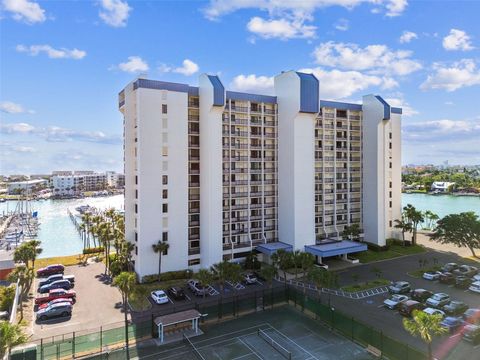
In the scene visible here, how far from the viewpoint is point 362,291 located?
42.1 meters

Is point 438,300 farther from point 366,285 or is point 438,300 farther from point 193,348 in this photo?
point 193,348

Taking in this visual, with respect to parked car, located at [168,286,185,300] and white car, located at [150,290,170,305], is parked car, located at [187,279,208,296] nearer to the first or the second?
parked car, located at [168,286,185,300]

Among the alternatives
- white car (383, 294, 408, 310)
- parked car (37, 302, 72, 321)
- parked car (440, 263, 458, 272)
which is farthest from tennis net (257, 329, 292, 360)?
parked car (440, 263, 458, 272)

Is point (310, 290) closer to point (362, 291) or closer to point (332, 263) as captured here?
point (362, 291)

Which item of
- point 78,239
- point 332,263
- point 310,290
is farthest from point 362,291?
point 78,239

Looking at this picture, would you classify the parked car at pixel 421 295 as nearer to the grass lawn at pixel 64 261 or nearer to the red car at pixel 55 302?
the red car at pixel 55 302

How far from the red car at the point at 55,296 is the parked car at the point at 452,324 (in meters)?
40.3

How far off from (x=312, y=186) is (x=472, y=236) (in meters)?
28.1

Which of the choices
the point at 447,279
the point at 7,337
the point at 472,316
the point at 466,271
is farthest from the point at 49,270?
the point at 466,271

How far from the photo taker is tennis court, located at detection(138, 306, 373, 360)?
28.0m

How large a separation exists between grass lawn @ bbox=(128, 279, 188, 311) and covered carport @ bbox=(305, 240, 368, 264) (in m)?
20.5

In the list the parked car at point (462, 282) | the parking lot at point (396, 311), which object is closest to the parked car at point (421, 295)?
the parking lot at point (396, 311)

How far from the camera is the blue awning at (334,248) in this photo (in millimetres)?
51875

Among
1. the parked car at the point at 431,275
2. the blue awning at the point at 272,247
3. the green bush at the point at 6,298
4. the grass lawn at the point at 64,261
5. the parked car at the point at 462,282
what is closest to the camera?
the green bush at the point at 6,298
